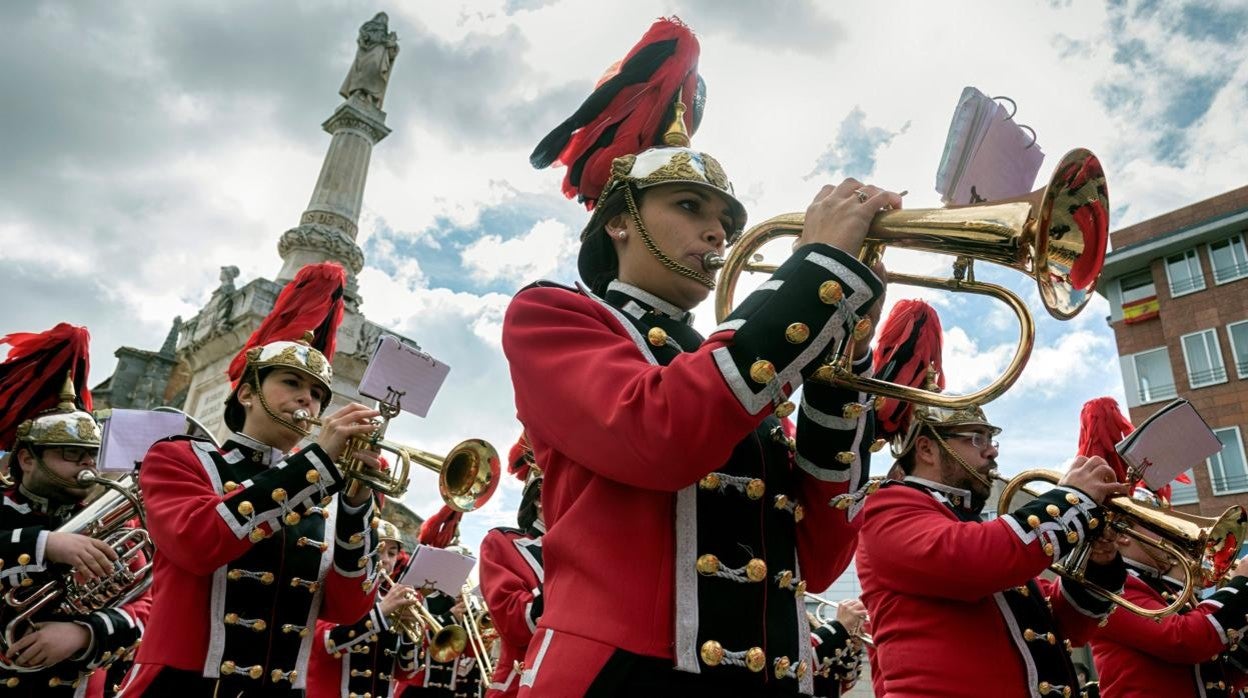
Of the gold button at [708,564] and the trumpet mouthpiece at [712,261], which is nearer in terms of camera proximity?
the gold button at [708,564]

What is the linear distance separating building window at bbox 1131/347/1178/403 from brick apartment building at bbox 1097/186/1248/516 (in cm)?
3

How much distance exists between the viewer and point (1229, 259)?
25828 millimetres

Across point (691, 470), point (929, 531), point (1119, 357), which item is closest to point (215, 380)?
point (929, 531)

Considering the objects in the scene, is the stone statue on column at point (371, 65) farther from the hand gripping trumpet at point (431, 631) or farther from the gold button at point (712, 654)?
the gold button at point (712, 654)

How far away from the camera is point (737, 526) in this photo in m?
1.90

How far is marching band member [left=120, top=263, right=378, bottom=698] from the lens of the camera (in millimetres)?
3342

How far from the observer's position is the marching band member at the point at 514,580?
460 centimetres

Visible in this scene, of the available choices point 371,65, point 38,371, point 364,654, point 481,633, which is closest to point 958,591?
point 364,654

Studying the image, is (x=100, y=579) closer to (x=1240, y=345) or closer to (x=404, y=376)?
(x=404, y=376)

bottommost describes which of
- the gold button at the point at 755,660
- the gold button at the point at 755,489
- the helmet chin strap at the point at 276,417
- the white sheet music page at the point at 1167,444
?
the gold button at the point at 755,660

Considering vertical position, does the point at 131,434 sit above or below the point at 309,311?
below

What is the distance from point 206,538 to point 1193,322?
29357 millimetres

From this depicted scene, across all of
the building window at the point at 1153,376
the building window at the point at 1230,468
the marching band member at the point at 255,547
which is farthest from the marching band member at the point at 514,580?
the building window at the point at 1153,376

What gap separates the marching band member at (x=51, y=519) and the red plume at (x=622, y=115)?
3.33 metres
